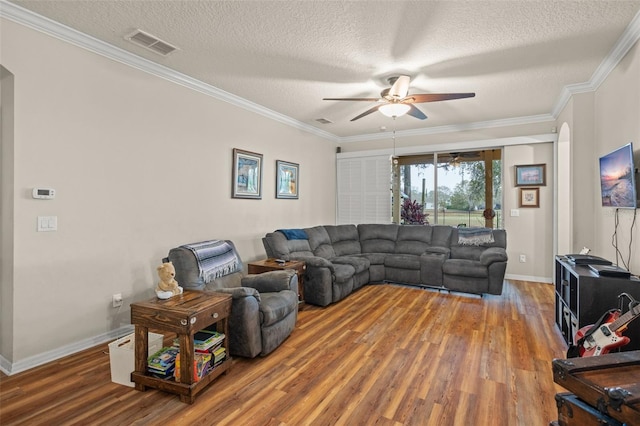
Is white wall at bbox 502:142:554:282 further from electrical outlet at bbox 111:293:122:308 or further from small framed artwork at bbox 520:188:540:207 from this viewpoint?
electrical outlet at bbox 111:293:122:308

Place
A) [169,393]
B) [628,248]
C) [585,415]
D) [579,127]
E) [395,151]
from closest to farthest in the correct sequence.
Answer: [585,415] → [169,393] → [628,248] → [579,127] → [395,151]

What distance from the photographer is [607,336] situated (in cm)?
218

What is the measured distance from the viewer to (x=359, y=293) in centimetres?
481

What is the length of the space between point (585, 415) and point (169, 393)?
2.33 meters

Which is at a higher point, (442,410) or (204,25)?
(204,25)

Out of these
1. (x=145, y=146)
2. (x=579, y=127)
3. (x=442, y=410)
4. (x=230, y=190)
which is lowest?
(x=442, y=410)

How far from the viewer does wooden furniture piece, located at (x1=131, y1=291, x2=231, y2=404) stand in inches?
84.4

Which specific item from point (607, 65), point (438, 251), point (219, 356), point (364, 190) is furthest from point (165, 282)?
point (364, 190)

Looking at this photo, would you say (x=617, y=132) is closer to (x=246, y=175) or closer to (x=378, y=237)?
(x=378, y=237)

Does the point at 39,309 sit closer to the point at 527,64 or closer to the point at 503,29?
the point at 503,29

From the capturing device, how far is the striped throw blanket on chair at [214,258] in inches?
118

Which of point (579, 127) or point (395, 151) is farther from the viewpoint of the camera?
point (395, 151)

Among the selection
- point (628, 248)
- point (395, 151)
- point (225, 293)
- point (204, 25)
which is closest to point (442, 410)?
point (225, 293)

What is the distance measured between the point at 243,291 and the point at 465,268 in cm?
335
